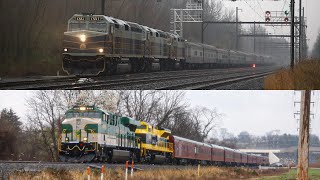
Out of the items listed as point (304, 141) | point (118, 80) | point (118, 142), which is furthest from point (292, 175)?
point (118, 80)

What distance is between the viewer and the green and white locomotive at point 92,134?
891 centimetres

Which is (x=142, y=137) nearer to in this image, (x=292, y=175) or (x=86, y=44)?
(x=86, y=44)

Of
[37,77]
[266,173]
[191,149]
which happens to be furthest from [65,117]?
[266,173]

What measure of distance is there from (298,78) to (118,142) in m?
2.87

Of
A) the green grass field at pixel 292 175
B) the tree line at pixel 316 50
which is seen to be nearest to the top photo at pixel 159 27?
the tree line at pixel 316 50

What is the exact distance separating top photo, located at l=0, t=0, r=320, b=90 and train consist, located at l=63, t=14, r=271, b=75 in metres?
0.02

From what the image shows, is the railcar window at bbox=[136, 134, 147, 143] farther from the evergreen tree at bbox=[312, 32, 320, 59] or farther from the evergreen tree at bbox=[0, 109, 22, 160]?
the evergreen tree at bbox=[312, 32, 320, 59]

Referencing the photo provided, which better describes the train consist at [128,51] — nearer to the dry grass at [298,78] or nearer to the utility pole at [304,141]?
the dry grass at [298,78]

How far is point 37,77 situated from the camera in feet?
31.9

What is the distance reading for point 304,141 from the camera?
9.05 metres

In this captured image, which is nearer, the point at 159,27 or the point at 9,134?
the point at 9,134

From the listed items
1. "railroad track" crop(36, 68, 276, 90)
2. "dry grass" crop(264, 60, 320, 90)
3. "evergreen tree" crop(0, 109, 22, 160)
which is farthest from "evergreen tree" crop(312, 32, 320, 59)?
"evergreen tree" crop(0, 109, 22, 160)

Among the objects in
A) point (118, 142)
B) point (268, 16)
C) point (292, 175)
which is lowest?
point (292, 175)

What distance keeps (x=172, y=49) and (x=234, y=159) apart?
9.41ft
